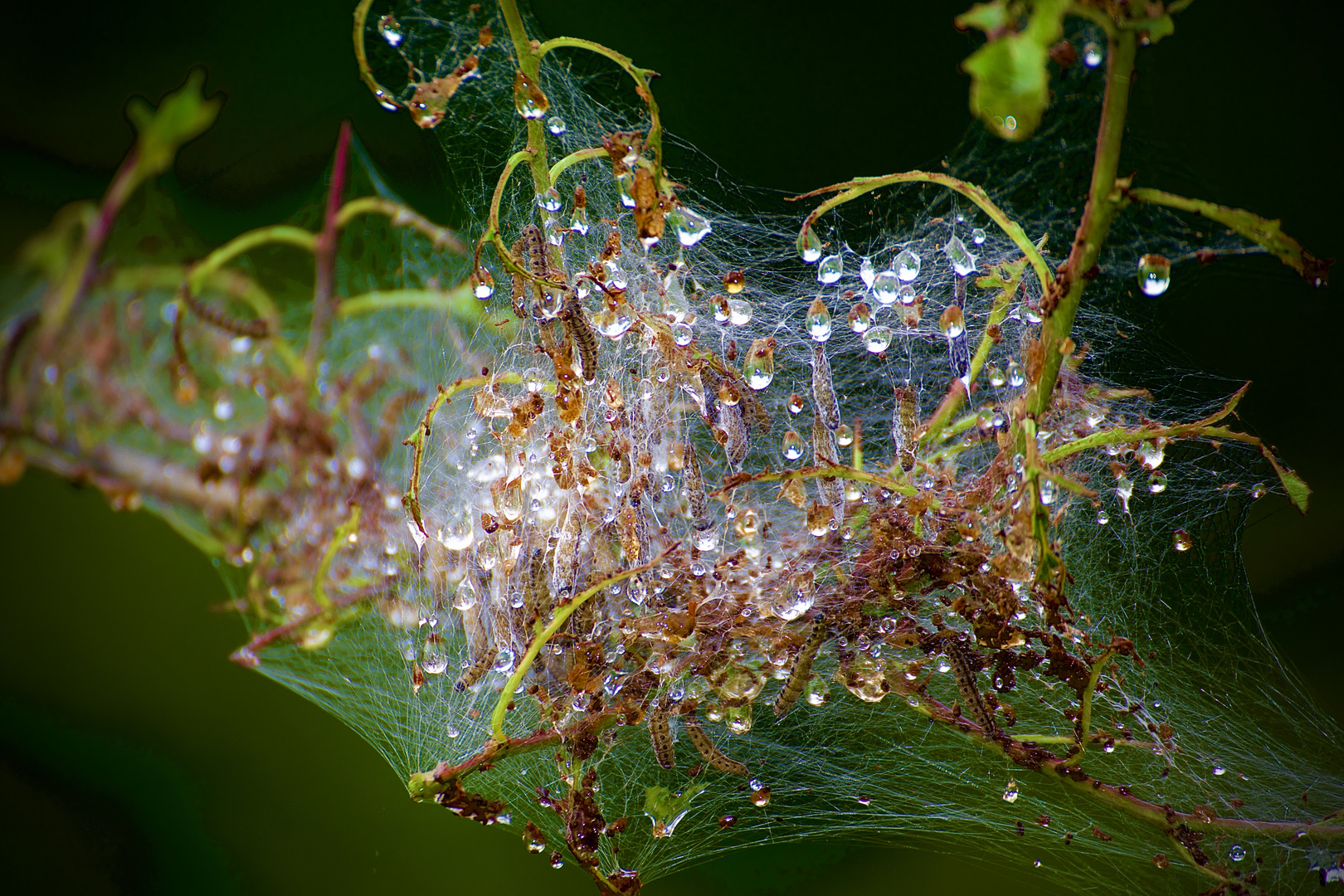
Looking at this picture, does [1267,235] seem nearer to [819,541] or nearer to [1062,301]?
[1062,301]

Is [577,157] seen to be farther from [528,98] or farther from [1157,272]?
[1157,272]

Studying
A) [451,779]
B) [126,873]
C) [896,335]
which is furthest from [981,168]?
[126,873]

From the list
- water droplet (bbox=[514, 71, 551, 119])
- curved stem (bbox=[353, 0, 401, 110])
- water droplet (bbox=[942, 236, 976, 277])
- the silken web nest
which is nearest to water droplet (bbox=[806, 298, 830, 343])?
the silken web nest

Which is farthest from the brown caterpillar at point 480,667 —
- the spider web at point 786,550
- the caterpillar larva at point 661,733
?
the caterpillar larva at point 661,733

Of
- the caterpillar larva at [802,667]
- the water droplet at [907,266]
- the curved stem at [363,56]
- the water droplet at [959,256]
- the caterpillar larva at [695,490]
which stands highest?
the curved stem at [363,56]

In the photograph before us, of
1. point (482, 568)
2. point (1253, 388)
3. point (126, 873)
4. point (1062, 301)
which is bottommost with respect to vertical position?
point (126, 873)

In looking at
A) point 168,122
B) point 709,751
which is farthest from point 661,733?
point 168,122

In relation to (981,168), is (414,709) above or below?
below

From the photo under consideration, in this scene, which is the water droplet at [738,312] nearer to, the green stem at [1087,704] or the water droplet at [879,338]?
the water droplet at [879,338]
